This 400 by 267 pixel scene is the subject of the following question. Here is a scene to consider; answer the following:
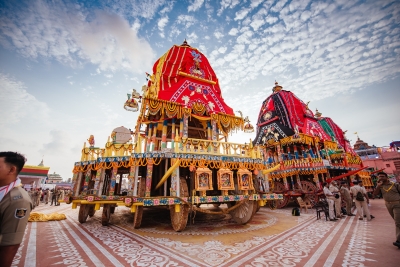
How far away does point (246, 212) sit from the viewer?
7.98m

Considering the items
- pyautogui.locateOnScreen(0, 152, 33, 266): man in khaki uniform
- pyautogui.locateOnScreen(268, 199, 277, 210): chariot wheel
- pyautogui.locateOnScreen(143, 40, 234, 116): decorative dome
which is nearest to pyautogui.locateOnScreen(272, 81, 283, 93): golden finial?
pyautogui.locateOnScreen(143, 40, 234, 116): decorative dome

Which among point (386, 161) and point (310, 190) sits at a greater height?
point (386, 161)

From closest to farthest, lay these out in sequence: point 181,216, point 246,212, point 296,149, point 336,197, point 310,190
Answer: point 181,216 → point 246,212 → point 336,197 → point 310,190 → point 296,149

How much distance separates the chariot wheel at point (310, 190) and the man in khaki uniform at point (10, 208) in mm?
14492

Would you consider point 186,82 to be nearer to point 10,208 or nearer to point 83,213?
point 83,213

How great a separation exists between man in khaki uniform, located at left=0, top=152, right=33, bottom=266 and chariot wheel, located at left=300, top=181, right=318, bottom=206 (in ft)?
47.5

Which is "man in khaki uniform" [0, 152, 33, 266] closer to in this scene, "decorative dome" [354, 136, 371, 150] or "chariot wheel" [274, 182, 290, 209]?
"chariot wheel" [274, 182, 290, 209]

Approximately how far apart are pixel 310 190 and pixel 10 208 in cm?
1543

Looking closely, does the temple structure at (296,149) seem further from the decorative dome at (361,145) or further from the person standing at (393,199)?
the decorative dome at (361,145)

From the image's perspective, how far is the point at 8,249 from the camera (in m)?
1.69

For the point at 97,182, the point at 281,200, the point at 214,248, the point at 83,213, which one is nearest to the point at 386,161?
the point at 281,200

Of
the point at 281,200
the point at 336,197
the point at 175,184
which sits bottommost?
the point at 281,200

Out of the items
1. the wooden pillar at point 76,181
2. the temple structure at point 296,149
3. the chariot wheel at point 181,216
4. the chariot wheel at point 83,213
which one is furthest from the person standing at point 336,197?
the wooden pillar at point 76,181

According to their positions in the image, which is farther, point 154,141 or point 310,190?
point 310,190
